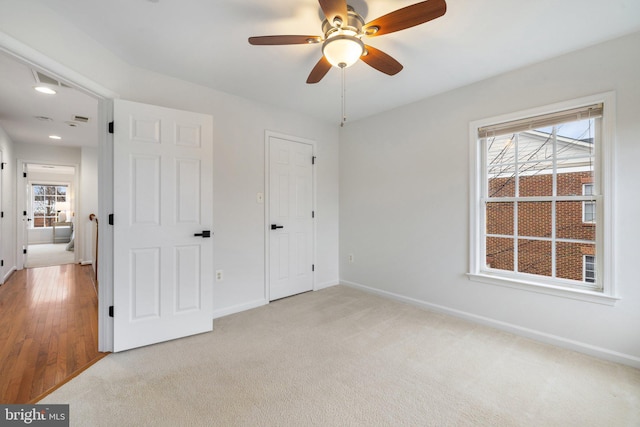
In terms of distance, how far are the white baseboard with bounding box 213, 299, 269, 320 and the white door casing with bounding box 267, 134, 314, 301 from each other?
0.54ft

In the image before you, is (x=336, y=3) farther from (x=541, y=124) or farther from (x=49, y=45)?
(x=541, y=124)

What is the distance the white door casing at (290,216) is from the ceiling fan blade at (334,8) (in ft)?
6.70

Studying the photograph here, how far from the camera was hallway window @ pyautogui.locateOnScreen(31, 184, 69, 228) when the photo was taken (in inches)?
357

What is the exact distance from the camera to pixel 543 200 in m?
2.53

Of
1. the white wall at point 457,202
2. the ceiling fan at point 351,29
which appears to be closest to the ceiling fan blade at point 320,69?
the ceiling fan at point 351,29

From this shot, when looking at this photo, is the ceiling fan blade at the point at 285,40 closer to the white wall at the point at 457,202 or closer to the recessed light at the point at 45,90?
the white wall at the point at 457,202

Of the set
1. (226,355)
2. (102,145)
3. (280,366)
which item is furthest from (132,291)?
(280,366)

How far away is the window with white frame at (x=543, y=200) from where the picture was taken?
228 centimetres

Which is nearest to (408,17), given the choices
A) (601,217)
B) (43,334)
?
(601,217)

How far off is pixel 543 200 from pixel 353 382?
7.49 ft

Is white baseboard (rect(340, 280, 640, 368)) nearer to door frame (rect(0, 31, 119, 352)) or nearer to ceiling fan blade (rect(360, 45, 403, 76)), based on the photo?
ceiling fan blade (rect(360, 45, 403, 76))

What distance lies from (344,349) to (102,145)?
2641 millimetres

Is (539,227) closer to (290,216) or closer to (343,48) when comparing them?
(343,48)

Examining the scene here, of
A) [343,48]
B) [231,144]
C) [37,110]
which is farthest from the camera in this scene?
[37,110]
